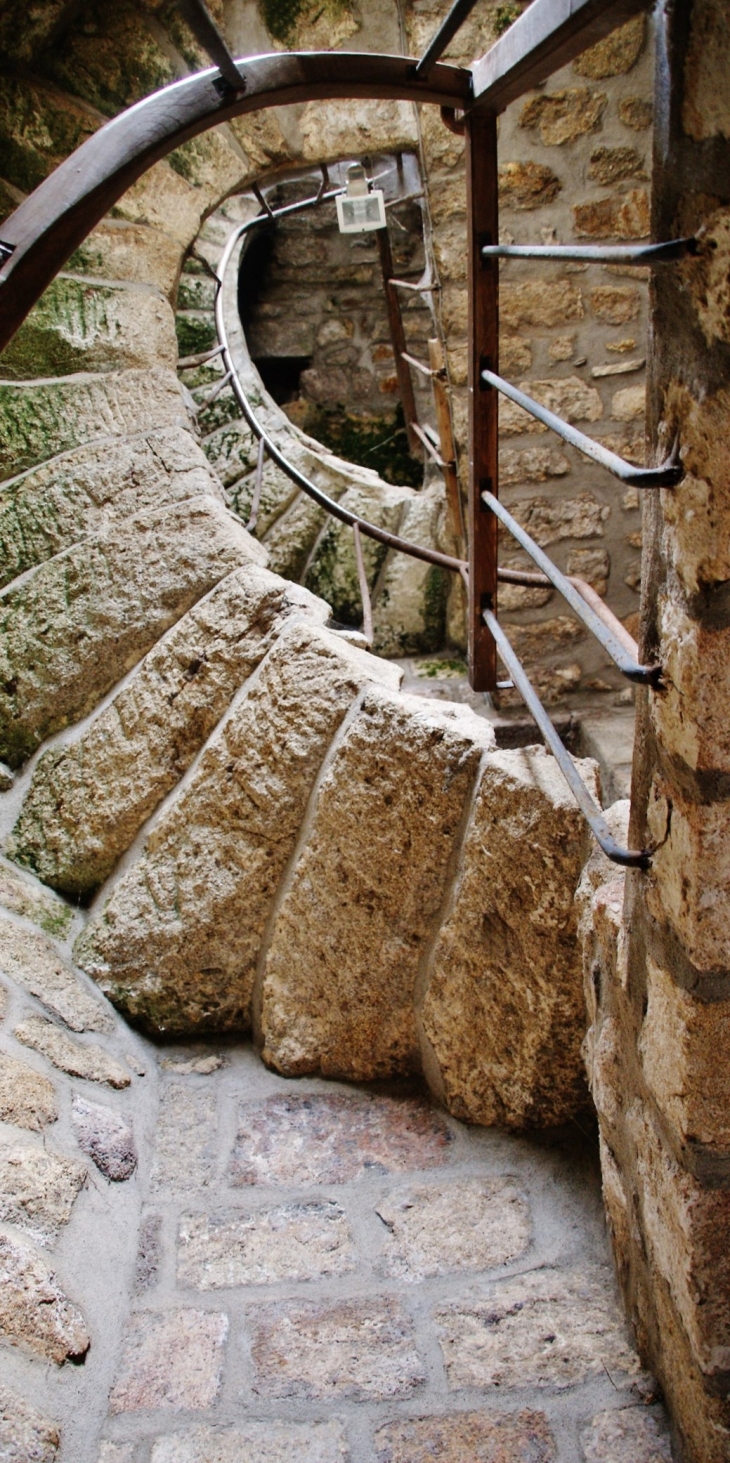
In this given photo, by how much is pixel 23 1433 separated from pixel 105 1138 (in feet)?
1.50

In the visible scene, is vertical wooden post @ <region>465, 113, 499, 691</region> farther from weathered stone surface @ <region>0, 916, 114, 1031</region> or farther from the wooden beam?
weathered stone surface @ <region>0, 916, 114, 1031</region>

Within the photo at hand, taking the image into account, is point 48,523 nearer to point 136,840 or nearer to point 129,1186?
point 136,840

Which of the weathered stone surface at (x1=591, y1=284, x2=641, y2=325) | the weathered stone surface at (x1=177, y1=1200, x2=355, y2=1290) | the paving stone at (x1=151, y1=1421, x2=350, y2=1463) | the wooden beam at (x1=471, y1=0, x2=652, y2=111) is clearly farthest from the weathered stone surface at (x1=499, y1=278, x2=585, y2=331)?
the paving stone at (x1=151, y1=1421, x2=350, y2=1463)

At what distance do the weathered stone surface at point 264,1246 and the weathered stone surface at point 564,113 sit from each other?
2.26 metres

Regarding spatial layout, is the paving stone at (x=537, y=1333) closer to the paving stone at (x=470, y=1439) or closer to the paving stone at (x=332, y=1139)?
the paving stone at (x=470, y=1439)

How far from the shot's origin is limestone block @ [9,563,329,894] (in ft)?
5.70

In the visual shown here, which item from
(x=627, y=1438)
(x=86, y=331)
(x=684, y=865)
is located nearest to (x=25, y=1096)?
(x=627, y=1438)

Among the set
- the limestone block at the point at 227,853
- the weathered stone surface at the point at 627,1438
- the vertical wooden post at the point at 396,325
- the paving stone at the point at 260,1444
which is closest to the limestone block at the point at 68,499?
the limestone block at the point at 227,853

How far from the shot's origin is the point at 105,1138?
147 cm

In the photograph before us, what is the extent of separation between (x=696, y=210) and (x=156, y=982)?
1.48 meters

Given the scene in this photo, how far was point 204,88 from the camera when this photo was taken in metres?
1.00

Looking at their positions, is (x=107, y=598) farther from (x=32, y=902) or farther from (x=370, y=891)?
(x=370, y=891)

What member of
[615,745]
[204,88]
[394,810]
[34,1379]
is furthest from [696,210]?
[615,745]

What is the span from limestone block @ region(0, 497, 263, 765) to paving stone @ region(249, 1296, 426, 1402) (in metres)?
1.12
